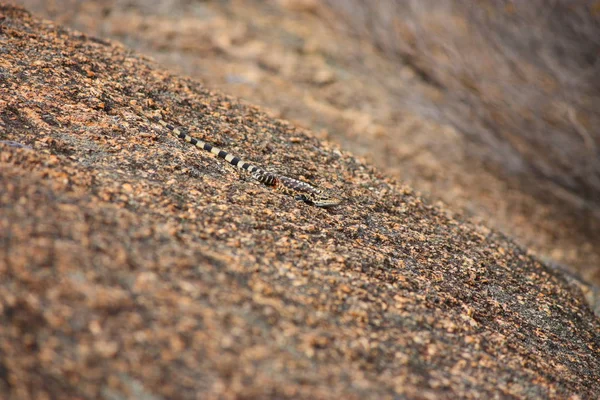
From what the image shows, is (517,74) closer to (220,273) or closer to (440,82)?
(440,82)

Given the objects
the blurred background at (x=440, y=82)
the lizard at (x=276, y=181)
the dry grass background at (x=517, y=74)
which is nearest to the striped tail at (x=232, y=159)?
the lizard at (x=276, y=181)

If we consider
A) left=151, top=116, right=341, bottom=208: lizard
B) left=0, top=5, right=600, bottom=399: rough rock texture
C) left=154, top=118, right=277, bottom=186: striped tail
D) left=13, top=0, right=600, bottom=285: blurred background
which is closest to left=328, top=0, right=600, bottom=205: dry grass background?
left=13, top=0, right=600, bottom=285: blurred background

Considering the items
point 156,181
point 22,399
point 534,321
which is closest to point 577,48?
point 534,321

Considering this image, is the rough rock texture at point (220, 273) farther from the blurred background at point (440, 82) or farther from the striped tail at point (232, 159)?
the blurred background at point (440, 82)

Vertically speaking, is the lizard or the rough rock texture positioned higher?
the lizard

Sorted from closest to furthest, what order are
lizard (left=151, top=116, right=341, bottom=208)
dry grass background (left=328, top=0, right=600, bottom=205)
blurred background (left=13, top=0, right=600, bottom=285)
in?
1. lizard (left=151, top=116, right=341, bottom=208)
2. dry grass background (left=328, top=0, right=600, bottom=205)
3. blurred background (left=13, top=0, right=600, bottom=285)

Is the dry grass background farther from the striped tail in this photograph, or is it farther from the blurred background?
the striped tail

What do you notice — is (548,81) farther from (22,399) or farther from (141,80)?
(22,399)
